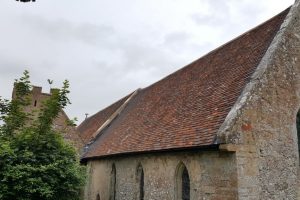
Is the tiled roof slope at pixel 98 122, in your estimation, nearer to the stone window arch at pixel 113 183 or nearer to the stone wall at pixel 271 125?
the stone window arch at pixel 113 183

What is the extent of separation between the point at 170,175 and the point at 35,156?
14.9ft

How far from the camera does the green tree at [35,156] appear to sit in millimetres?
9406

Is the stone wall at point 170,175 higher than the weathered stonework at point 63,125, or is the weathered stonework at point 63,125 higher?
the weathered stonework at point 63,125

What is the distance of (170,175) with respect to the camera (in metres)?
10.9

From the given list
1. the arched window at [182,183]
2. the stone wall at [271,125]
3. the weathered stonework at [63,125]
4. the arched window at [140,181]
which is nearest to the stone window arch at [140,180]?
the arched window at [140,181]

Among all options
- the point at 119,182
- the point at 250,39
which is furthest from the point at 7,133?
the point at 250,39

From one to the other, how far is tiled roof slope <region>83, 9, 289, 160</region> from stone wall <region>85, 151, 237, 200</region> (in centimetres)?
45

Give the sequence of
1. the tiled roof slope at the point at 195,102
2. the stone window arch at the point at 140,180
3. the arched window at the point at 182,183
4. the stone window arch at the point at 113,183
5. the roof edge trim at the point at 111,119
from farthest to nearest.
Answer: the roof edge trim at the point at 111,119, the stone window arch at the point at 113,183, the stone window arch at the point at 140,180, the arched window at the point at 182,183, the tiled roof slope at the point at 195,102

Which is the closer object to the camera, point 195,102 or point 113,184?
point 195,102

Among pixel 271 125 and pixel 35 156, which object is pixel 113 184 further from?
pixel 271 125

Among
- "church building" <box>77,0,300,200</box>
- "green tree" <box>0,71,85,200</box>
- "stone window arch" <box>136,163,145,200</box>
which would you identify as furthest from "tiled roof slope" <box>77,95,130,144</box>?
"green tree" <box>0,71,85,200</box>

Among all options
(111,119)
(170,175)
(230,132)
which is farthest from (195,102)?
(111,119)

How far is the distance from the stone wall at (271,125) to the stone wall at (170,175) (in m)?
0.46

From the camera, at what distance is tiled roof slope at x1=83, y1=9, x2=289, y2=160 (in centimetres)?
1038
